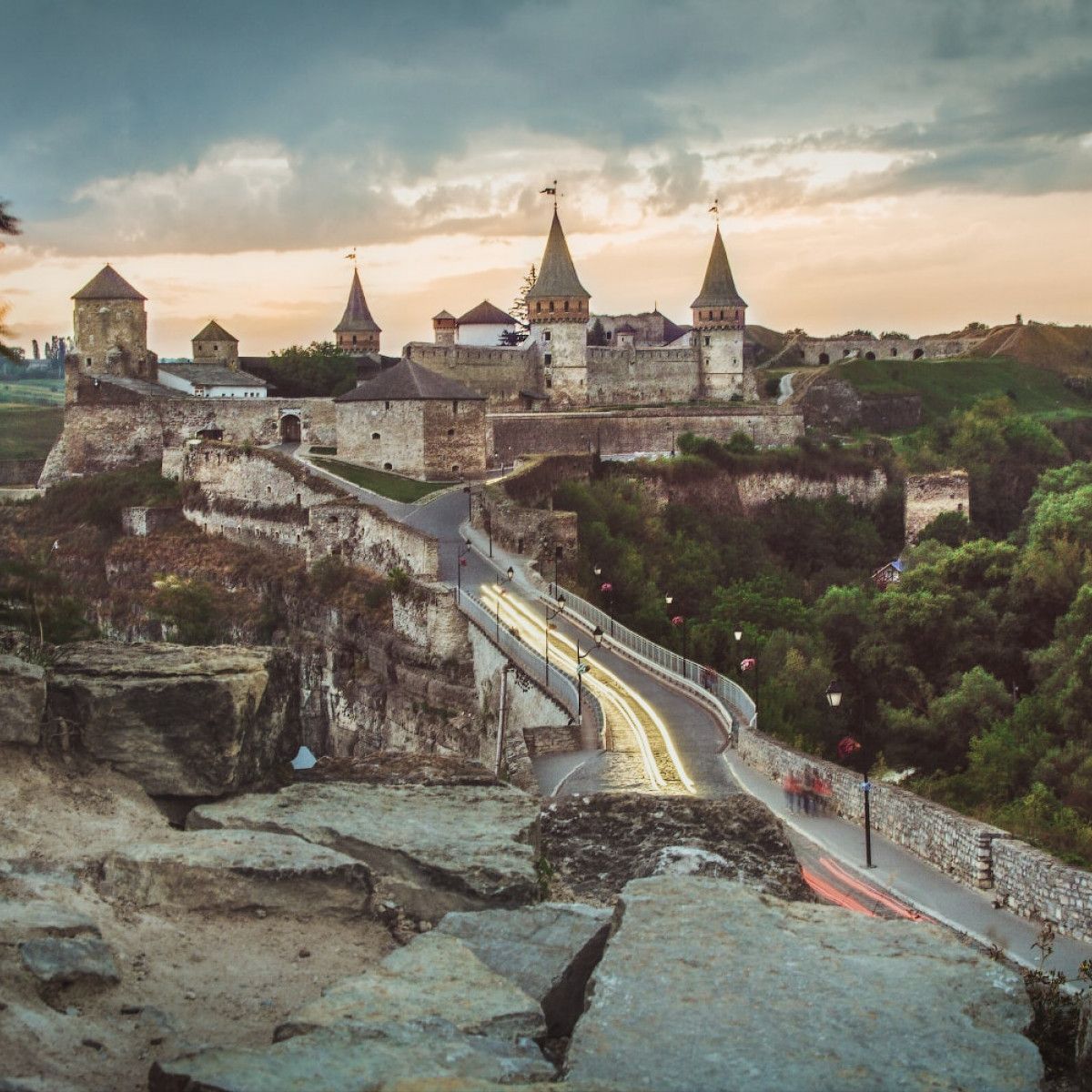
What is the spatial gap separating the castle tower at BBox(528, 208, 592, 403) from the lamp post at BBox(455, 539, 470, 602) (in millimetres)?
32148

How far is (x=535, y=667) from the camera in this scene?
3120cm

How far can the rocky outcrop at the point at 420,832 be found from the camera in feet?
31.7

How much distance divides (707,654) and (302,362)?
36137 mm

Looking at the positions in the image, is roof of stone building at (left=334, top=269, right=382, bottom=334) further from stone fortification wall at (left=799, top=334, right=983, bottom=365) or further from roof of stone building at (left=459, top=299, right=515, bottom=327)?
stone fortification wall at (left=799, top=334, right=983, bottom=365)

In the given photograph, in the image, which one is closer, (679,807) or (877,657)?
(679,807)

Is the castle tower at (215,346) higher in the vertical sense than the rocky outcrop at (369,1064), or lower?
higher

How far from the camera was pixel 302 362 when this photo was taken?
70625mm

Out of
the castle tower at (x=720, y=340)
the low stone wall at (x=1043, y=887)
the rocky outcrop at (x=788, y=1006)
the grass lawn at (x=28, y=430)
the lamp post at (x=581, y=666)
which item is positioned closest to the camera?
the rocky outcrop at (x=788, y=1006)

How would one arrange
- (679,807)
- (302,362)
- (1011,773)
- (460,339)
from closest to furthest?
1. (679,807)
2. (1011,773)
3. (302,362)
4. (460,339)

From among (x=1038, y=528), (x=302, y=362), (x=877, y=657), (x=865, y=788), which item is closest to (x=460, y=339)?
(x=302, y=362)

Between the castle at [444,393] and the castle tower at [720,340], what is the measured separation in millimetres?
64

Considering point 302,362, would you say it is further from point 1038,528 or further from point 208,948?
point 208,948

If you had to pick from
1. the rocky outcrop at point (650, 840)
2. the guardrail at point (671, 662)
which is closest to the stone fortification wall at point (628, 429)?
the guardrail at point (671, 662)

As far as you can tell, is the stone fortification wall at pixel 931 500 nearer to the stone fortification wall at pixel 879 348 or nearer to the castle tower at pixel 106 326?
the castle tower at pixel 106 326
